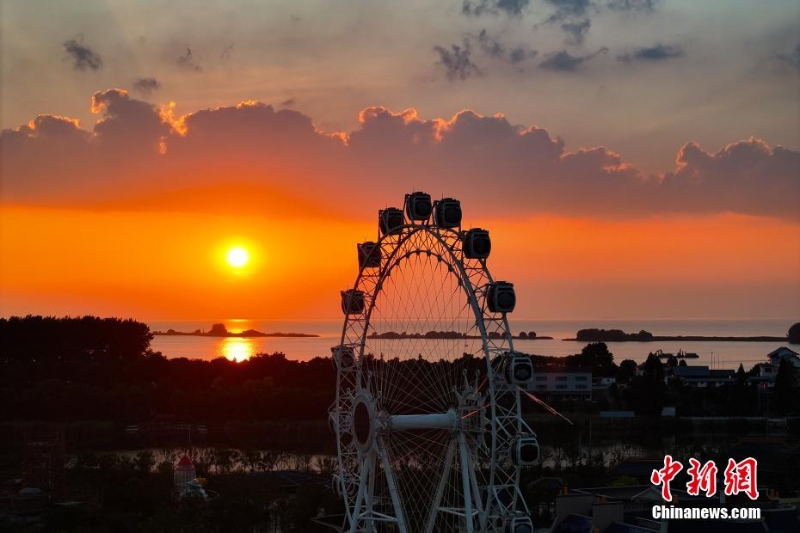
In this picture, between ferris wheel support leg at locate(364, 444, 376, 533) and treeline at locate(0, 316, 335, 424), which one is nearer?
ferris wheel support leg at locate(364, 444, 376, 533)

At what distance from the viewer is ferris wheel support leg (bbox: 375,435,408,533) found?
113ft

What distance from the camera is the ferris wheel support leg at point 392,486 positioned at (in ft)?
113

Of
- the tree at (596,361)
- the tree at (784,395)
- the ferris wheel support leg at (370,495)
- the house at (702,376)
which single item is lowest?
the ferris wheel support leg at (370,495)

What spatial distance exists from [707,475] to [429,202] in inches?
574

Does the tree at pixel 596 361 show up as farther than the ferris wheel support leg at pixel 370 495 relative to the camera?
Yes

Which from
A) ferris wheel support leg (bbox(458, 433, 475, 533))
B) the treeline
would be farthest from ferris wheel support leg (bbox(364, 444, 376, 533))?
the treeline

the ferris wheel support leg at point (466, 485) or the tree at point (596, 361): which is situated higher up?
the tree at point (596, 361)

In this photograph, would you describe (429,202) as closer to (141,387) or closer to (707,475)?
(707,475)

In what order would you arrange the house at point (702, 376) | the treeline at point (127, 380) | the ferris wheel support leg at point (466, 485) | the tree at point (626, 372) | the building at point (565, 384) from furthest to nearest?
1. the house at point (702, 376)
2. the tree at point (626, 372)
3. the building at point (565, 384)
4. the treeline at point (127, 380)
5. the ferris wheel support leg at point (466, 485)

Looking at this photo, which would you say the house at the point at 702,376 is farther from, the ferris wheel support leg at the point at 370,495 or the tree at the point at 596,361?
the ferris wheel support leg at the point at 370,495

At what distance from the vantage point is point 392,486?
35.1 meters

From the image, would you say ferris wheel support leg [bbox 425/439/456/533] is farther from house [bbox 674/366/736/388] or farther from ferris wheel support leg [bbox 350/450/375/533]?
house [bbox 674/366/736/388]

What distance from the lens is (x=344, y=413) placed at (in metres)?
39.7

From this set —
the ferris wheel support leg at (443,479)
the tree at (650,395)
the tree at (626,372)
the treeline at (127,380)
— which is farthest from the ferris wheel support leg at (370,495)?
the tree at (626,372)
